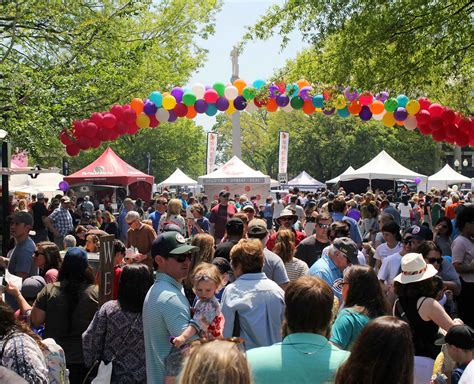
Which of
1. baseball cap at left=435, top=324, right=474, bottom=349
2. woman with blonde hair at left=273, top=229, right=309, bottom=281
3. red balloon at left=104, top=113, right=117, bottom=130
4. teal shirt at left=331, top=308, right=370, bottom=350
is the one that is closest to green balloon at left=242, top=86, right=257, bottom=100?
red balloon at left=104, top=113, right=117, bottom=130

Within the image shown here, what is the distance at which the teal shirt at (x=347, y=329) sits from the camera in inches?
183

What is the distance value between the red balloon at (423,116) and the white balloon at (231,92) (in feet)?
14.2

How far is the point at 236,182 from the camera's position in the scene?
96.5 feet

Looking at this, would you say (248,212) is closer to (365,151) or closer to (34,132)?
(34,132)

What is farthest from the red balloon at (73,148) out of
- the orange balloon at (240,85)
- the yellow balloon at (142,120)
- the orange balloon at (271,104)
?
the orange balloon at (271,104)

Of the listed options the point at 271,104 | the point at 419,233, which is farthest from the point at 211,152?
the point at 419,233

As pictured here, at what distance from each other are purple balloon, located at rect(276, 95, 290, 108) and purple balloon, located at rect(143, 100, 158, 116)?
10.3ft

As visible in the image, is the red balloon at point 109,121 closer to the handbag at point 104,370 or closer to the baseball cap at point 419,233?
the baseball cap at point 419,233

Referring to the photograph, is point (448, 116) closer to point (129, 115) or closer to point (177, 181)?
point (129, 115)

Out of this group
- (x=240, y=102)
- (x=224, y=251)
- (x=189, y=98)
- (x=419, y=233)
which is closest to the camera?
(x=224, y=251)

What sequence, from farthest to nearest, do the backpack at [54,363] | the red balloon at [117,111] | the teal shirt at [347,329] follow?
1. the red balloon at [117,111]
2. the teal shirt at [347,329]
3. the backpack at [54,363]

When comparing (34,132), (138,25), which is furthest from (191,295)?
(138,25)

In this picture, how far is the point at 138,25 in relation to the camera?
23.1 metres

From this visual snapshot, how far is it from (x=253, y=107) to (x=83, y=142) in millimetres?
4257
